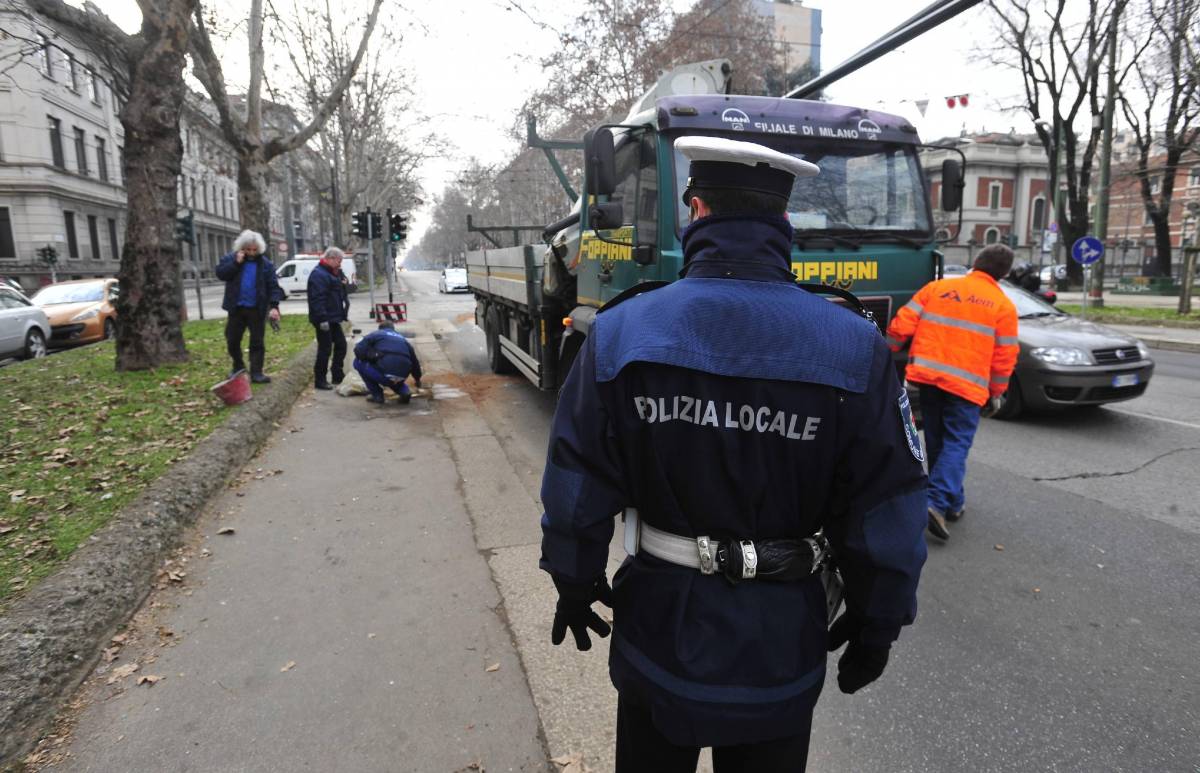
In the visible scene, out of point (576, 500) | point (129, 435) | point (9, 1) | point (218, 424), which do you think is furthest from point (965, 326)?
point (9, 1)

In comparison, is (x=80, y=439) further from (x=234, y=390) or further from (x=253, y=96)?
(x=253, y=96)

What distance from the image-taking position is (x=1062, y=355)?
7.12 meters

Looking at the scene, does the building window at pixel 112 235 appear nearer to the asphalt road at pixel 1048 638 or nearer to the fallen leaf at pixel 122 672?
the asphalt road at pixel 1048 638

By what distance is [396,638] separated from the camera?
3.26m

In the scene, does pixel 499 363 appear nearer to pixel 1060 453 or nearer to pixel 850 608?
pixel 1060 453

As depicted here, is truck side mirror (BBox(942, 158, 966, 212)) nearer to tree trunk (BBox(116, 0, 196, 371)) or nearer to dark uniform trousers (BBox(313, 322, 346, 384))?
dark uniform trousers (BBox(313, 322, 346, 384))

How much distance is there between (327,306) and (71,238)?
3946 centimetres

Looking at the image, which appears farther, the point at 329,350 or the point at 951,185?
the point at 329,350

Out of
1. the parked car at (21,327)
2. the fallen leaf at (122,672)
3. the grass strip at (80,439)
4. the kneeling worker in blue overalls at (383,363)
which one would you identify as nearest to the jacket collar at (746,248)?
the fallen leaf at (122,672)

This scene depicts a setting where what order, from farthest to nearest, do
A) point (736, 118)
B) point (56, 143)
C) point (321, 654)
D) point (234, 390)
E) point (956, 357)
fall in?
1. point (56, 143)
2. point (234, 390)
3. point (736, 118)
4. point (956, 357)
5. point (321, 654)

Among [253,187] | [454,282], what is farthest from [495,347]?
[454,282]

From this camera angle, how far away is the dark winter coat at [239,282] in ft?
27.1

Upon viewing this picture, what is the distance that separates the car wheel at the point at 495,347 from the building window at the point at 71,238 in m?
37.6

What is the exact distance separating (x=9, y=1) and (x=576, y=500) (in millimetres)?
10912
